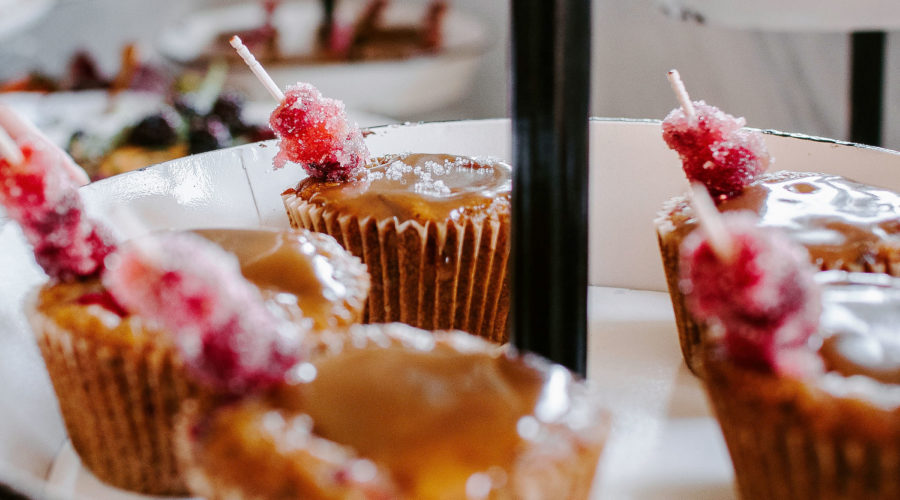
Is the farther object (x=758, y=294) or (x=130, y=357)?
(x=130, y=357)

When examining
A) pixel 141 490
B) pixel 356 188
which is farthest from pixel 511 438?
pixel 356 188

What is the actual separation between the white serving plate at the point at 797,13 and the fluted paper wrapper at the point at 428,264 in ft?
2.89

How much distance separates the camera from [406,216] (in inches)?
37.5

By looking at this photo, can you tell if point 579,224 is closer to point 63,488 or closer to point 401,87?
point 63,488

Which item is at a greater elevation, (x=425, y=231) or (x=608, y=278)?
(x=425, y=231)

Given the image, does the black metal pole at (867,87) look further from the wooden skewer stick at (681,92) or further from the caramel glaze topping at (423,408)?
the caramel glaze topping at (423,408)

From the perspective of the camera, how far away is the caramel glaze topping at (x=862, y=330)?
1.93 feet

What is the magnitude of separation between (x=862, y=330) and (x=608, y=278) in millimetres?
499

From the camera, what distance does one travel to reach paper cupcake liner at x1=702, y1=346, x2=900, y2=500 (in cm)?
54

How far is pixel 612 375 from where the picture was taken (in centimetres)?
89

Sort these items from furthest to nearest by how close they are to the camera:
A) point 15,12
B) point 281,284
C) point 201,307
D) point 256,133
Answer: point 15,12 → point 256,133 → point 281,284 → point 201,307

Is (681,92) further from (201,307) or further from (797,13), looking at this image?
(797,13)

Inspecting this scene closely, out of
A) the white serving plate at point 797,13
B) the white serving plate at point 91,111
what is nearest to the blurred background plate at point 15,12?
the white serving plate at point 91,111

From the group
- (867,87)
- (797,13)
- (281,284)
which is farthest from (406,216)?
(867,87)
